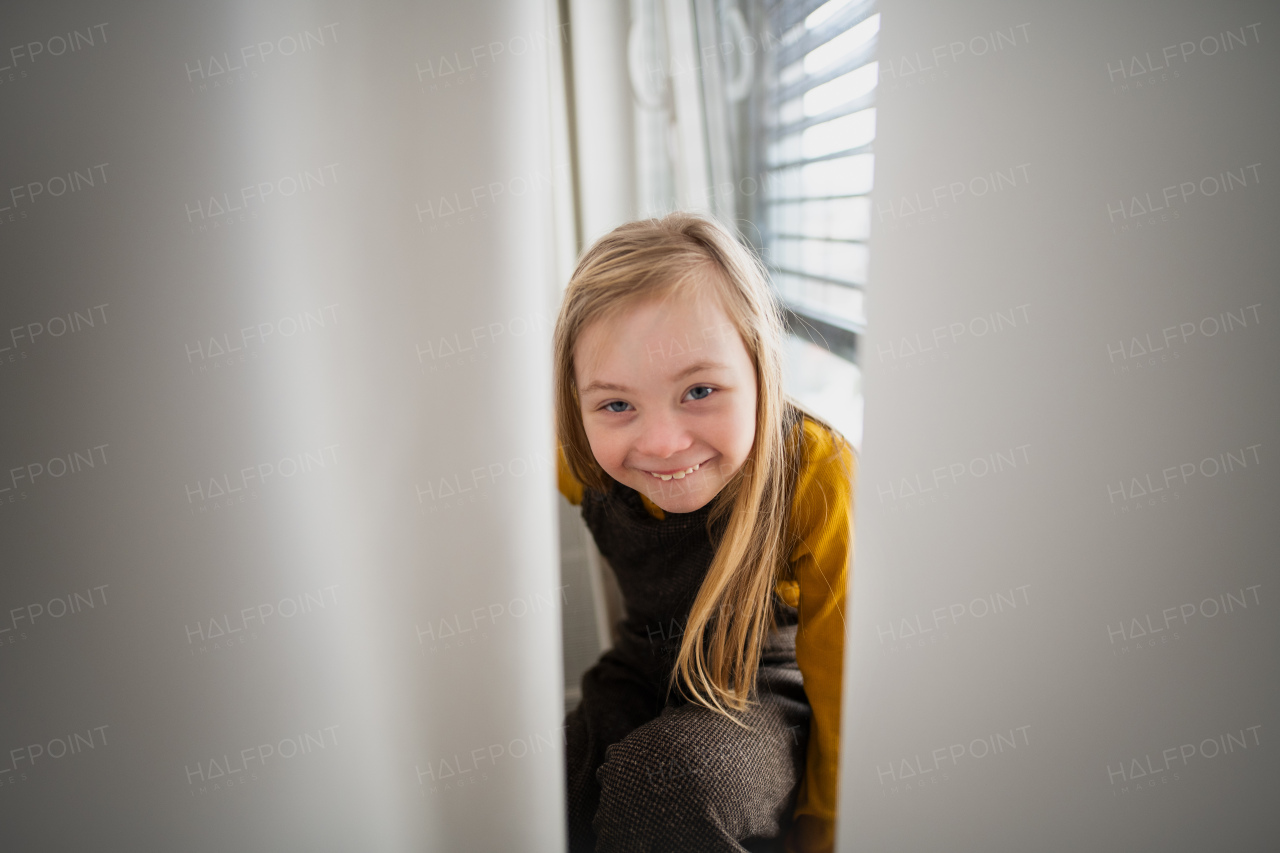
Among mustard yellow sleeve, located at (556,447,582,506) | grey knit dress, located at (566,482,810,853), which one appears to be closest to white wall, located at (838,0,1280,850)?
grey knit dress, located at (566,482,810,853)

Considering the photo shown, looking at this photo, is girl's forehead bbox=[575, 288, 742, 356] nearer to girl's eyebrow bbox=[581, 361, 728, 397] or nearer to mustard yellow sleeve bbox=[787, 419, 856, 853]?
girl's eyebrow bbox=[581, 361, 728, 397]

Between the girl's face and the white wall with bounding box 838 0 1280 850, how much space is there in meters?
0.20

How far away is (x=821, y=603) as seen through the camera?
2.31 feet

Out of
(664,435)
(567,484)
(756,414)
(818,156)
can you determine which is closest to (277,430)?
(664,435)

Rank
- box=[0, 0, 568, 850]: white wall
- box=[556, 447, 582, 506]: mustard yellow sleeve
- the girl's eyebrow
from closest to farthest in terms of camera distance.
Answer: box=[0, 0, 568, 850]: white wall → the girl's eyebrow → box=[556, 447, 582, 506]: mustard yellow sleeve

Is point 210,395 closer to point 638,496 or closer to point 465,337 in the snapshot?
point 465,337

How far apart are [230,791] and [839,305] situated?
3.74ft

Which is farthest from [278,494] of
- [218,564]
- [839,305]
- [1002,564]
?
[839,305]

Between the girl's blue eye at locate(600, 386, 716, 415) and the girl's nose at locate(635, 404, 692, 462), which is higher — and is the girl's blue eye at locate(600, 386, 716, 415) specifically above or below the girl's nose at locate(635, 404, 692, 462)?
above

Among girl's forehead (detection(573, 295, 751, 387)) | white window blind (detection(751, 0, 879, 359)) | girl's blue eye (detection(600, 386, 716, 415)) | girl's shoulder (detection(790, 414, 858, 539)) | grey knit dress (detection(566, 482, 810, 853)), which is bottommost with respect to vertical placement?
grey knit dress (detection(566, 482, 810, 853))

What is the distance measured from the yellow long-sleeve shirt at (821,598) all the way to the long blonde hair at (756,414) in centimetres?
2

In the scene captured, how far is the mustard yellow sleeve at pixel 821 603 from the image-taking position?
2.28 feet

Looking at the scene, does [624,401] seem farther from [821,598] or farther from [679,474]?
[821,598]

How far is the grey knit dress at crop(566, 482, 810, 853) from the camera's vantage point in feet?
2.13
